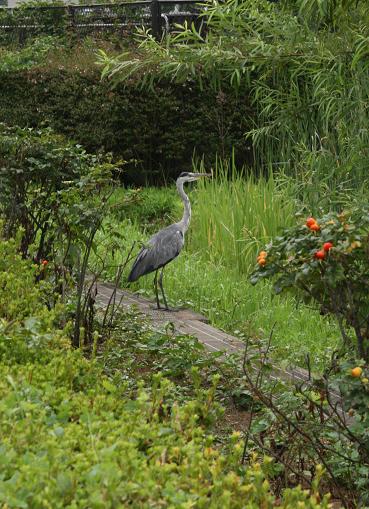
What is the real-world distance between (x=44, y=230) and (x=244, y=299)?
1670 millimetres

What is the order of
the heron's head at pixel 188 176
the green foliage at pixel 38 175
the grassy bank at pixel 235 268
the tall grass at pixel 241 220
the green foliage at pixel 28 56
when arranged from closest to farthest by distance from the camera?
1. the green foliage at pixel 38 175
2. the grassy bank at pixel 235 268
3. the tall grass at pixel 241 220
4. the heron's head at pixel 188 176
5. the green foliage at pixel 28 56

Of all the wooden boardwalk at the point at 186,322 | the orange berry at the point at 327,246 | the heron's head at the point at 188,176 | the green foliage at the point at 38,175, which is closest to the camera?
the orange berry at the point at 327,246

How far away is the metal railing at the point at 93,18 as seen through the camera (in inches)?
693

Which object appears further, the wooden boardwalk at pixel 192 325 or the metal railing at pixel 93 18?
the metal railing at pixel 93 18

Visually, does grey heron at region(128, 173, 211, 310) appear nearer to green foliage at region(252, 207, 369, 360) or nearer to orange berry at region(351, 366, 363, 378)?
green foliage at region(252, 207, 369, 360)

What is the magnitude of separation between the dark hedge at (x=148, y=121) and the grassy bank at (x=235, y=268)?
8.50 feet

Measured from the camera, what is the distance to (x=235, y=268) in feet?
30.2

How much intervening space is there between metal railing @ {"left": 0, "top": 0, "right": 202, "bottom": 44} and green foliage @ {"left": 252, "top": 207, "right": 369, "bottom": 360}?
1316 centimetres

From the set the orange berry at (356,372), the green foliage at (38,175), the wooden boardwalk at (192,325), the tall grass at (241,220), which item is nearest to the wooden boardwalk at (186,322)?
the wooden boardwalk at (192,325)

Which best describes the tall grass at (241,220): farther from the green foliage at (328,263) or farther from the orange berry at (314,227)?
the orange berry at (314,227)

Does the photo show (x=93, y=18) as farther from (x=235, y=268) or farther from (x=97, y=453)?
(x=97, y=453)

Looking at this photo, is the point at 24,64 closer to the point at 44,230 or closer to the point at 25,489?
the point at 44,230

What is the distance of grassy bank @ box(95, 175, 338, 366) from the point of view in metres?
7.43

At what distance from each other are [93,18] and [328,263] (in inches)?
624
